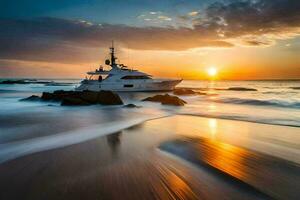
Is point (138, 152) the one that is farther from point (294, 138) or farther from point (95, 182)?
point (294, 138)

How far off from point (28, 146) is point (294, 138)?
6.73 m

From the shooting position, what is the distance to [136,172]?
398 centimetres

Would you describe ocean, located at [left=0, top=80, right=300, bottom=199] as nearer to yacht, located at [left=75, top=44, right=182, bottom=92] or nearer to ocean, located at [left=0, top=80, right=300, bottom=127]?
ocean, located at [left=0, top=80, right=300, bottom=127]

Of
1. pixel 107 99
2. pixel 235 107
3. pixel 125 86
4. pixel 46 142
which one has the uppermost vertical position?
pixel 125 86

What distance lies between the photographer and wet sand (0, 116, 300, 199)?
3219 mm

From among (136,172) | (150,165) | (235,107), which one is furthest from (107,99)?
(136,172)

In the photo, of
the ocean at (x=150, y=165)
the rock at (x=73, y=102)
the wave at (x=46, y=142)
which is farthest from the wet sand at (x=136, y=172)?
the rock at (x=73, y=102)

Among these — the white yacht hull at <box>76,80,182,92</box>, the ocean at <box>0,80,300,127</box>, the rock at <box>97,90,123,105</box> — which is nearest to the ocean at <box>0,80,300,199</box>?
the ocean at <box>0,80,300,127</box>

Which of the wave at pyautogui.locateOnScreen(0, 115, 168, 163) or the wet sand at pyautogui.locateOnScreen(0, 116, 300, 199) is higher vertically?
the wet sand at pyautogui.locateOnScreen(0, 116, 300, 199)

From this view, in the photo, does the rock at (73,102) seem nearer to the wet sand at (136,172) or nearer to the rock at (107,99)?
the rock at (107,99)

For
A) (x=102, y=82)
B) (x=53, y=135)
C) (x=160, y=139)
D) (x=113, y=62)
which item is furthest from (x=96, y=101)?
(x=113, y=62)

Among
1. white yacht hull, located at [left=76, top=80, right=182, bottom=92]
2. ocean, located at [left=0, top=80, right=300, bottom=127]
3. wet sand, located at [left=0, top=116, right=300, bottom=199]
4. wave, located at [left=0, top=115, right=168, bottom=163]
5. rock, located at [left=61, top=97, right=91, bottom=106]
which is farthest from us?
white yacht hull, located at [left=76, top=80, right=182, bottom=92]

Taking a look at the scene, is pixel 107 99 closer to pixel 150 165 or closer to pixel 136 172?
pixel 150 165

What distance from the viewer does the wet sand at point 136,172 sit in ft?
10.6
